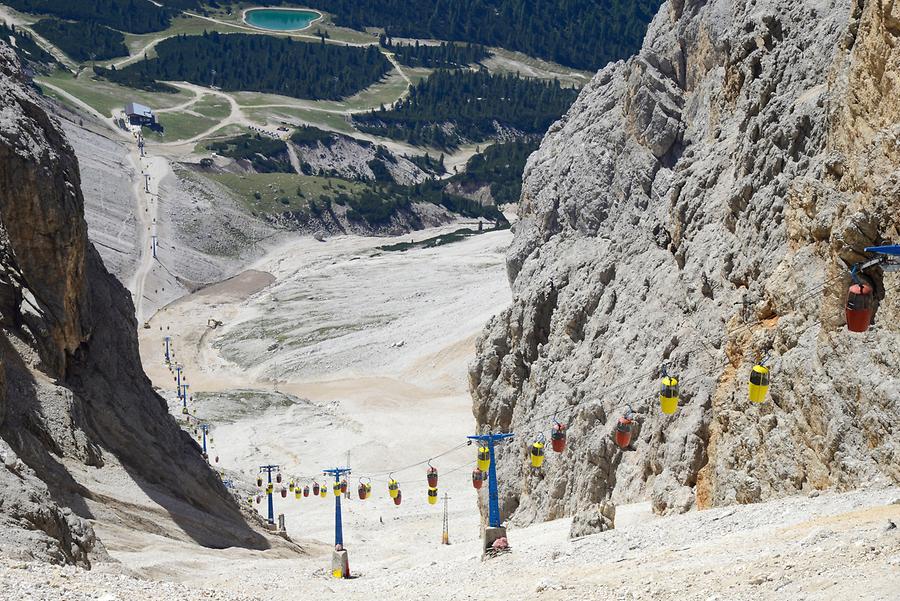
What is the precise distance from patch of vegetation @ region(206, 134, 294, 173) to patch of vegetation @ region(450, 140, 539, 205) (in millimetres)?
28742

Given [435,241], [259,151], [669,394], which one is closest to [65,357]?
[669,394]

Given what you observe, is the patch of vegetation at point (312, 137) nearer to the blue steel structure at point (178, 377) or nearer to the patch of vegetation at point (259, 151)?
the patch of vegetation at point (259, 151)

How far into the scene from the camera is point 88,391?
3859 cm

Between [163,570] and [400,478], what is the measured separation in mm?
36695

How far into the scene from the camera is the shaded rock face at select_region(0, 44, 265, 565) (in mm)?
33688

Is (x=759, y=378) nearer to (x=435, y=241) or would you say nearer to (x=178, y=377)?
(x=178, y=377)

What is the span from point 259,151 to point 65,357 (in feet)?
468

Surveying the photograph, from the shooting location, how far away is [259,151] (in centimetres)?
17712

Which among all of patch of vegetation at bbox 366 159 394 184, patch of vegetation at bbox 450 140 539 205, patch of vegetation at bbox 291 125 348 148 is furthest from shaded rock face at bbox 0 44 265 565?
patch of vegetation at bbox 291 125 348 148

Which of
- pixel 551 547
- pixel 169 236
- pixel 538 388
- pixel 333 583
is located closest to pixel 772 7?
pixel 538 388

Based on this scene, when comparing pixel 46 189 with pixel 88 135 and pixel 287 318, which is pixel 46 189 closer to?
pixel 287 318

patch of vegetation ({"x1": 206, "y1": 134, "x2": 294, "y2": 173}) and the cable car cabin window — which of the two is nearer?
the cable car cabin window

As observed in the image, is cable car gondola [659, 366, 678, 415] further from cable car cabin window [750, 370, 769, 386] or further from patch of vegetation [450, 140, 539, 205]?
patch of vegetation [450, 140, 539, 205]

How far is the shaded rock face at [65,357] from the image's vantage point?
3369cm
